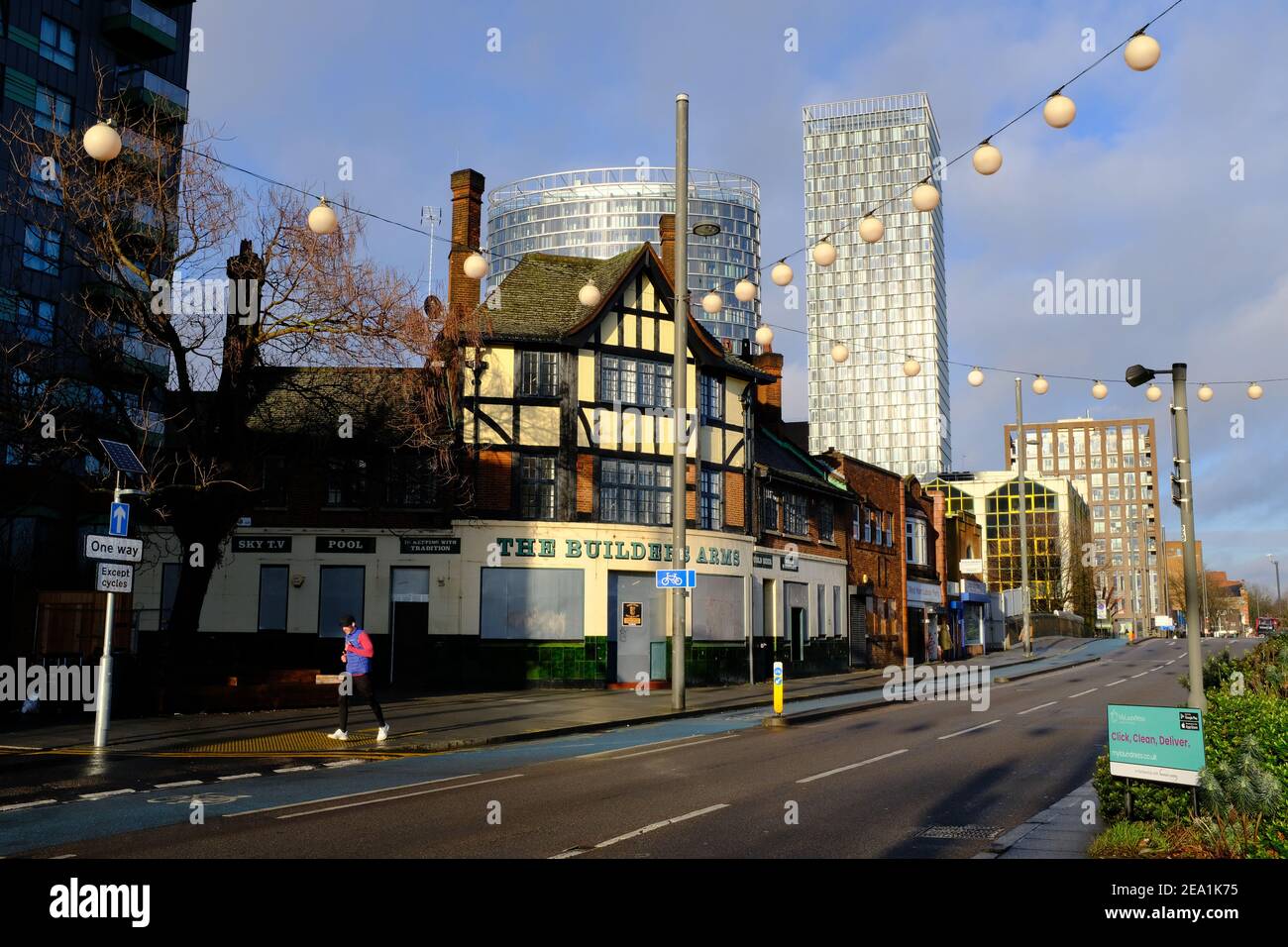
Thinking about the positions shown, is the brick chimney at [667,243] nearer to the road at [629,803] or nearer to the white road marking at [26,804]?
the road at [629,803]

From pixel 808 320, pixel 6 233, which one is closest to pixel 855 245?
pixel 808 320

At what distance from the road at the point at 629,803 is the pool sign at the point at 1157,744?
4.70 feet

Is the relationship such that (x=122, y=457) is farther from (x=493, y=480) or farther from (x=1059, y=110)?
(x=1059, y=110)

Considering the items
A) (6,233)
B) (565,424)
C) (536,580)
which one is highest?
(6,233)

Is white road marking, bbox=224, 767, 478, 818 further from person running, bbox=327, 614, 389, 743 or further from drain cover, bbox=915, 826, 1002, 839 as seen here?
drain cover, bbox=915, 826, 1002, 839

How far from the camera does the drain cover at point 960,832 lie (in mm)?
9461

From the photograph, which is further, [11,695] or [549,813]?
[11,695]

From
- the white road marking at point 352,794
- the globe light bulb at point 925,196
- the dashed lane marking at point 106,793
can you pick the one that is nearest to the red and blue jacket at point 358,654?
the white road marking at point 352,794

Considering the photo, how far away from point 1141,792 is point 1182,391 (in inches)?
280

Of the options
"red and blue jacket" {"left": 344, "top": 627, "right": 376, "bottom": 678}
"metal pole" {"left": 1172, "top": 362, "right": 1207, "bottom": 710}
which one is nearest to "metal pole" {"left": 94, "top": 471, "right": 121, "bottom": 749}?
"red and blue jacket" {"left": 344, "top": 627, "right": 376, "bottom": 678}

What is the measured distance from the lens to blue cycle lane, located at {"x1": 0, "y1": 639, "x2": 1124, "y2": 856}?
9.77 m

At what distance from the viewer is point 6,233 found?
146 ft

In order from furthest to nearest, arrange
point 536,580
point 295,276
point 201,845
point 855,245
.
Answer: point 855,245, point 536,580, point 295,276, point 201,845

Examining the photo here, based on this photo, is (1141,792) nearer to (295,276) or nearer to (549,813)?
(549,813)
